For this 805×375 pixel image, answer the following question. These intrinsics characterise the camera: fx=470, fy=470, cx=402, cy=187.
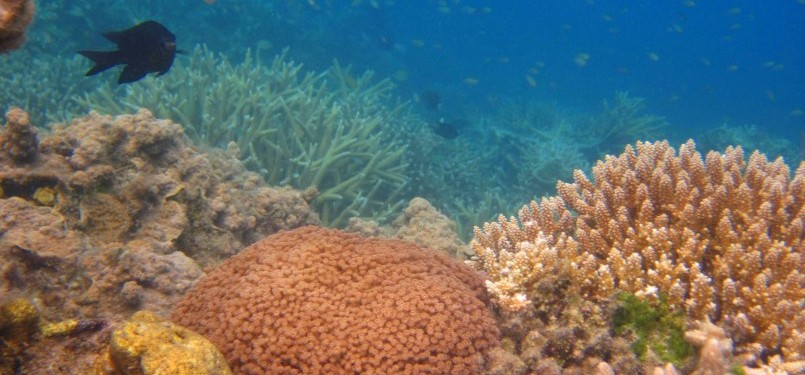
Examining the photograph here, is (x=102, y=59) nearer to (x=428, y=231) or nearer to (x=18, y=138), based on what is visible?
(x=18, y=138)

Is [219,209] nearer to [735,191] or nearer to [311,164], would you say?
[311,164]

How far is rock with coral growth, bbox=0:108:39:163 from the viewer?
3275mm

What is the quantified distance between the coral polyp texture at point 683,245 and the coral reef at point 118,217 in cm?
220

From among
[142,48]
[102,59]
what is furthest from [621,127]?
[102,59]

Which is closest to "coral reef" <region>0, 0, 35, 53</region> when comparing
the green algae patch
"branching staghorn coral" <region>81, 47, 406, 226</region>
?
the green algae patch

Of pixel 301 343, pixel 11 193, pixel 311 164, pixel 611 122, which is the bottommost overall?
pixel 11 193

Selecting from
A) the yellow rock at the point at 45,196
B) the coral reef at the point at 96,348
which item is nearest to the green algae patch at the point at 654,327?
the coral reef at the point at 96,348

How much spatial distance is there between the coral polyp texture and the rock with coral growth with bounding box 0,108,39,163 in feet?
11.0

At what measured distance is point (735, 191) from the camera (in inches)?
124

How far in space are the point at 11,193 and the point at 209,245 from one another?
138cm

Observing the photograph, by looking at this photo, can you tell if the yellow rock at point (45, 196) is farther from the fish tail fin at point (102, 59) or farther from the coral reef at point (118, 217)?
the fish tail fin at point (102, 59)

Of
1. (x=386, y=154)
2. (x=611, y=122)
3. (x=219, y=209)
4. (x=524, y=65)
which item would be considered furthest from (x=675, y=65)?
(x=219, y=209)

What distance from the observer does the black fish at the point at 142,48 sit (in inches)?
148

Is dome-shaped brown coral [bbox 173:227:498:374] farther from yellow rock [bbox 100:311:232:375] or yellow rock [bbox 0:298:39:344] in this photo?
yellow rock [bbox 0:298:39:344]
